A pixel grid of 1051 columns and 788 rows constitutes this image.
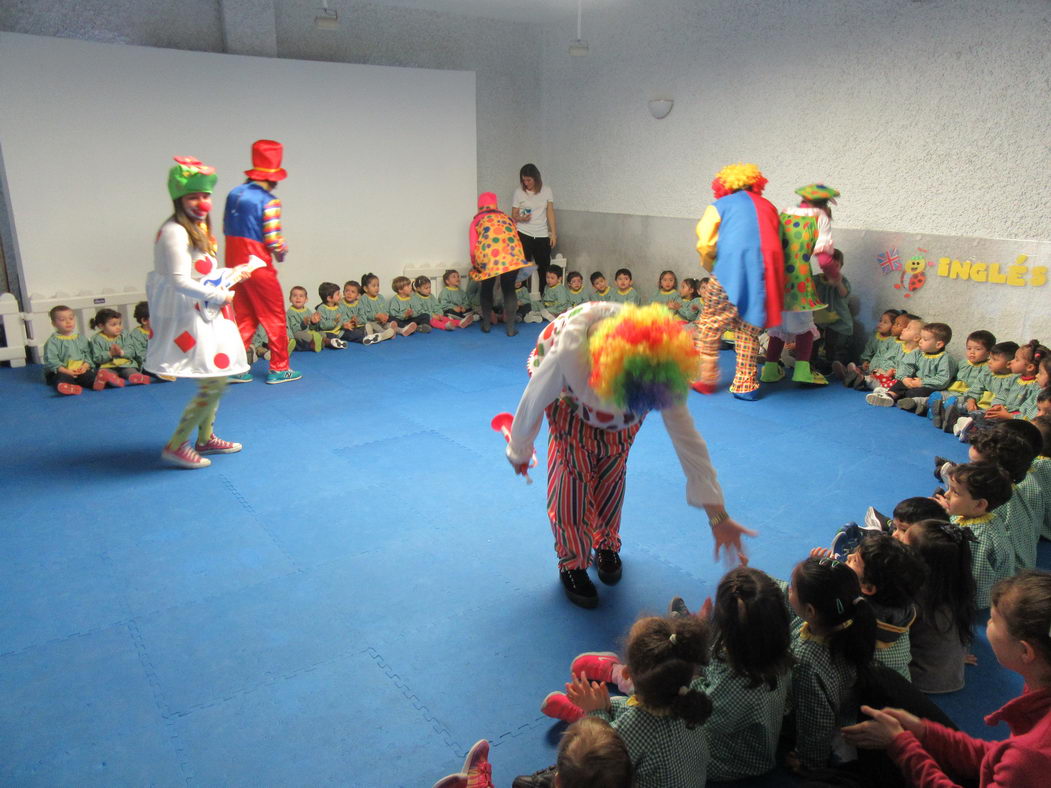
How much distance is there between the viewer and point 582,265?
9055mm

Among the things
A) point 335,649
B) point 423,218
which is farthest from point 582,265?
point 335,649

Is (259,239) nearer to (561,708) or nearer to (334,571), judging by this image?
(334,571)

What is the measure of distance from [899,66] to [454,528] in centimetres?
477

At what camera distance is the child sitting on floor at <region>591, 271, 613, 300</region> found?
8.05 m

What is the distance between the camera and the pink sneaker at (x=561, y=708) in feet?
7.91

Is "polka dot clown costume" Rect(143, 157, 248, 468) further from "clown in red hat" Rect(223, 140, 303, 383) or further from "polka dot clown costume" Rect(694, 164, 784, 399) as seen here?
"polka dot clown costume" Rect(694, 164, 784, 399)

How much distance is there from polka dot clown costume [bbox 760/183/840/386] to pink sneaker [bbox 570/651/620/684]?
12.3ft

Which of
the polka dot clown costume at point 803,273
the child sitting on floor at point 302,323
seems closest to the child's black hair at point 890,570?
the polka dot clown costume at point 803,273

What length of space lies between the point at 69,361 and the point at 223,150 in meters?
2.35

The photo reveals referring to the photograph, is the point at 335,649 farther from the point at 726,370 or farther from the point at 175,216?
the point at 726,370

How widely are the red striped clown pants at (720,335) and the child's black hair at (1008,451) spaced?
8.32 feet

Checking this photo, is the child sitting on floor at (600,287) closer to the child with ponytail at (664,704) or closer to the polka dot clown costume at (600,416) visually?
the polka dot clown costume at (600,416)

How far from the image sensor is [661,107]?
7.59 metres

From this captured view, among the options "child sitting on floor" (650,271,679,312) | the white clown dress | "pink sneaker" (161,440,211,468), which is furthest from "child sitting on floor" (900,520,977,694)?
"child sitting on floor" (650,271,679,312)
